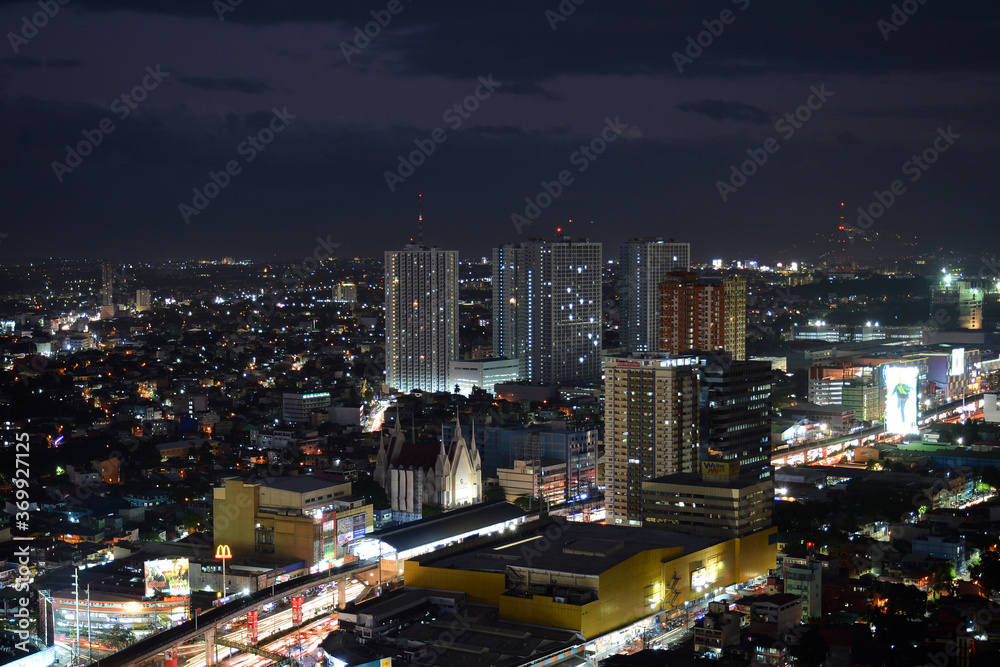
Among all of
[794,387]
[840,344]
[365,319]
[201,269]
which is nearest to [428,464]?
[794,387]

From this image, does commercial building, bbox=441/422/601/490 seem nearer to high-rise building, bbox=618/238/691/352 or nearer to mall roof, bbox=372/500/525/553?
mall roof, bbox=372/500/525/553

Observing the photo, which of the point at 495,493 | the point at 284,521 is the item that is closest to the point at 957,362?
the point at 495,493

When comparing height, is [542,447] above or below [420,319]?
below

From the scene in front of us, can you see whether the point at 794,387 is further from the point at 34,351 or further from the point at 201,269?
the point at 201,269

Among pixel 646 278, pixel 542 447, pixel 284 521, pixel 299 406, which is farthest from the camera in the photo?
pixel 646 278

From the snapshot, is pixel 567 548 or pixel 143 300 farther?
pixel 143 300

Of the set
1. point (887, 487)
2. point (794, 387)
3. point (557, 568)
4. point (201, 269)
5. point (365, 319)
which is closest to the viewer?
point (557, 568)

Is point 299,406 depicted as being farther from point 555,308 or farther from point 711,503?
point 711,503

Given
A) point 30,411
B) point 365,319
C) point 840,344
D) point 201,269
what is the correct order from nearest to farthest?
point 30,411 < point 840,344 < point 365,319 < point 201,269
